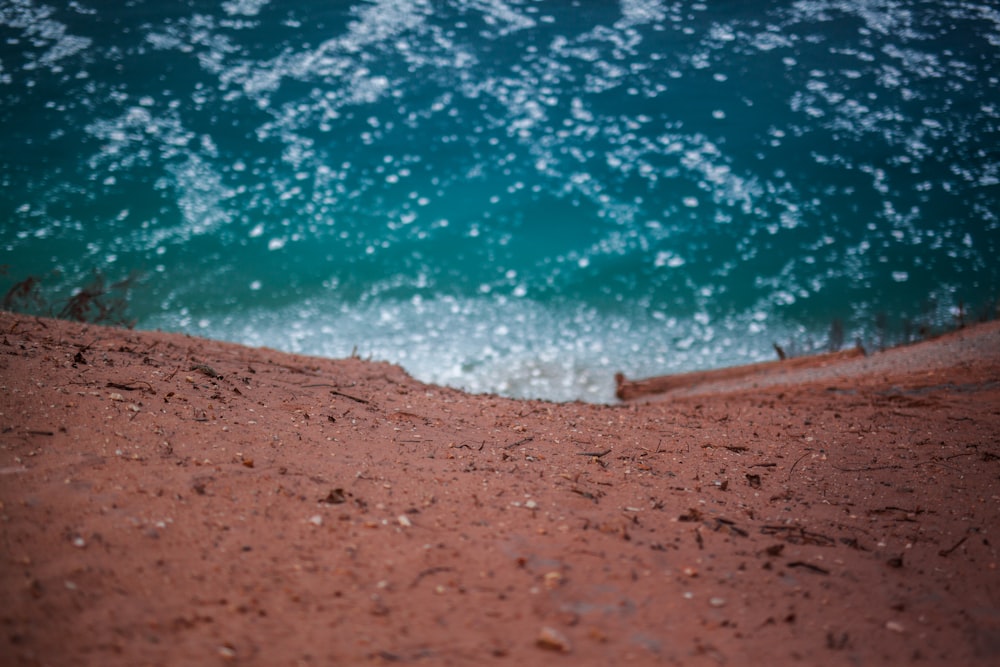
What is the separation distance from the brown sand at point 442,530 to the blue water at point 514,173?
479 cm

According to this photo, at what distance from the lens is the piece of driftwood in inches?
307

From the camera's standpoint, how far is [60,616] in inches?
70.5

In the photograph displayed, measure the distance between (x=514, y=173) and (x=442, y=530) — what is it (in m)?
9.43

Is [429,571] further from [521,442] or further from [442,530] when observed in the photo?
[521,442]

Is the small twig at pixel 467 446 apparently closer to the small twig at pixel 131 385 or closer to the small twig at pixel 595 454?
the small twig at pixel 595 454

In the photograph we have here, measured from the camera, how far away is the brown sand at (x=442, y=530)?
74.9 inches

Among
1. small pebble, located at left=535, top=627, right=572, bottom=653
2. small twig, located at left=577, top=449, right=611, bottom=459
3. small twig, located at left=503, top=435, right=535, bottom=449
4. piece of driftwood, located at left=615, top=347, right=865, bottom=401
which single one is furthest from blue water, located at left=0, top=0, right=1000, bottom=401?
small pebble, located at left=535, top=627, right=572, bottom=653

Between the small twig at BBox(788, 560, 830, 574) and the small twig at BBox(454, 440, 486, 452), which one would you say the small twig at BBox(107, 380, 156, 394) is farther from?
the small twig at BBox(788, 560, 830, 574)

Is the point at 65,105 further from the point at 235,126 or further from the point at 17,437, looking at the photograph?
the point at 17,437

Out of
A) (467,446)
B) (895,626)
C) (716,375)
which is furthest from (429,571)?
(716,375)

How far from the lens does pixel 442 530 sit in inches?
98.0

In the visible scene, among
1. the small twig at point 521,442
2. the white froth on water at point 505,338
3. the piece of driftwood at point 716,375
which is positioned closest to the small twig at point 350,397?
the small twig at point 521,442

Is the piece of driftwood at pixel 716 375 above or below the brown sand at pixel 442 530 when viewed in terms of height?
below

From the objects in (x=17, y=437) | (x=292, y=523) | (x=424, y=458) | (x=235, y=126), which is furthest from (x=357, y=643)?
(x=235, y=126)
